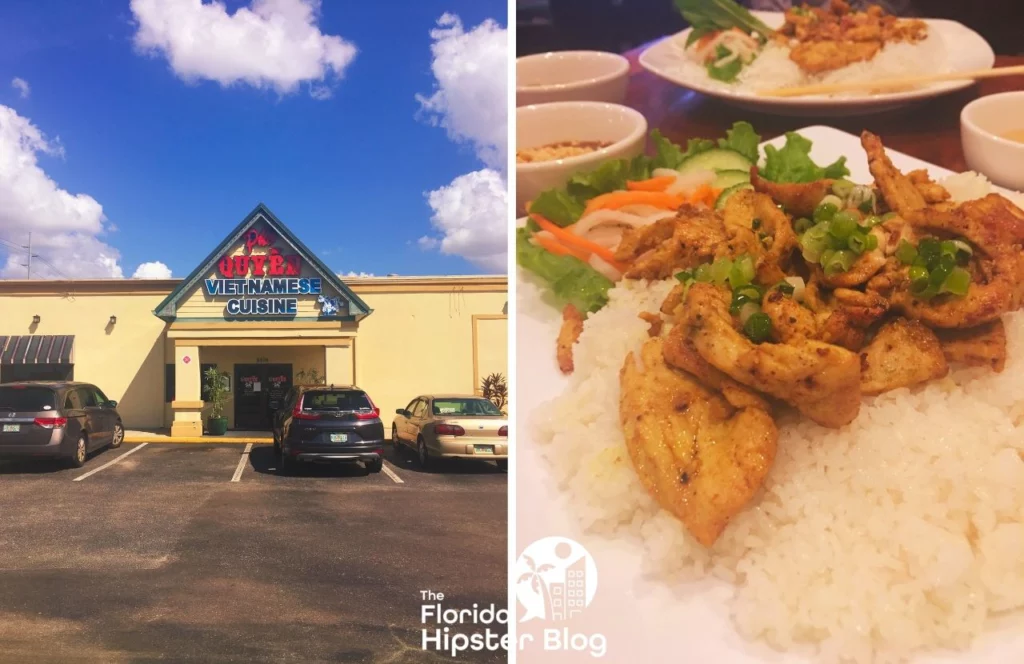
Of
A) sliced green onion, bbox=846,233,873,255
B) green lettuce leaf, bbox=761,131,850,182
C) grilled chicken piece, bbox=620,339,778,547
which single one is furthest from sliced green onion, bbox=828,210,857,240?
grilled chicken piece, bbox=620,339,778,547

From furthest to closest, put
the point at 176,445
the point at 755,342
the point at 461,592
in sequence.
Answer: the point at 176,445, the point at 461,592, the point at 755,342

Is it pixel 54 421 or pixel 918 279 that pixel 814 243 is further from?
pixel 54 421

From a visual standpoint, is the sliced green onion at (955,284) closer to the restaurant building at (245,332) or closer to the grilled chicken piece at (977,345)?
the grilled chicken piece at (977,345)

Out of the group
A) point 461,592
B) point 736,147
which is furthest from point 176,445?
point 736,147

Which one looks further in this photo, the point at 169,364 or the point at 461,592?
the point at 169,364

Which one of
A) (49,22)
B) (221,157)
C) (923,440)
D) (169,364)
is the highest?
(49,22)

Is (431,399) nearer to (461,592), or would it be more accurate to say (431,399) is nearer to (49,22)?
(461,592)

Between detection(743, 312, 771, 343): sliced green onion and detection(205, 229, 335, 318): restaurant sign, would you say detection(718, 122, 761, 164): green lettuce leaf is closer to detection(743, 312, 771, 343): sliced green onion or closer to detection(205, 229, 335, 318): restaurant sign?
detection(743, 312, 771, 343): sliced green onion
